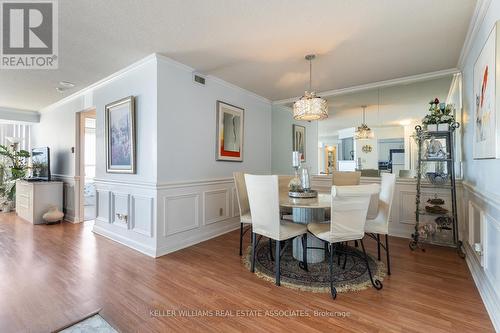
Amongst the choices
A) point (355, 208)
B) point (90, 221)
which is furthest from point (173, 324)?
point (90, 221)

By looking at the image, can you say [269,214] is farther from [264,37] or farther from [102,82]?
[102,82]

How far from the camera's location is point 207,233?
362 centimetres

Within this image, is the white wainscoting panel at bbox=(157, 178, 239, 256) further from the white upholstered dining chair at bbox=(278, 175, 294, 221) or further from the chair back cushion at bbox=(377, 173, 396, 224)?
the chair back cushion at bbox=(377, 173, 396, 224)

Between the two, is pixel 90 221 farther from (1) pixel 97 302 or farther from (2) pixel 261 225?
(2) pixel 261 225

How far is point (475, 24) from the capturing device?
7.19ft

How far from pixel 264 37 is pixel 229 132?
1.81m

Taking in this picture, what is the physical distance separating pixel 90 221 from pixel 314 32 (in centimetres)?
506

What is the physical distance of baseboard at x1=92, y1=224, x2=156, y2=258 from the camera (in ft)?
9.81

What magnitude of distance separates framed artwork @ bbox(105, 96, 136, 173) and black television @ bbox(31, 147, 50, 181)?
2268 mm

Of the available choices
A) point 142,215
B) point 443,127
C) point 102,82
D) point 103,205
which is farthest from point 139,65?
point 443,127

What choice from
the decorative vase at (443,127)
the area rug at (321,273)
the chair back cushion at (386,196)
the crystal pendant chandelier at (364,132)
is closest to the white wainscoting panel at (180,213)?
the area rug at (321,273)

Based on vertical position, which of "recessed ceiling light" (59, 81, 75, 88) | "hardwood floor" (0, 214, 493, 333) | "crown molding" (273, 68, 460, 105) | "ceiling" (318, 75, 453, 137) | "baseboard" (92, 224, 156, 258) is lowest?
"hardwood floor" (0, 214, 493, 333)

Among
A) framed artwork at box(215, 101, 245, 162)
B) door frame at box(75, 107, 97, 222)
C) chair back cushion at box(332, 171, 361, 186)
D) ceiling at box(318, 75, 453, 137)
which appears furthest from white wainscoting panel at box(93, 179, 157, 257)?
ceiling at box(318, 75, 453, 137)

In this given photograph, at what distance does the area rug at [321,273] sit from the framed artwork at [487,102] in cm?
144
